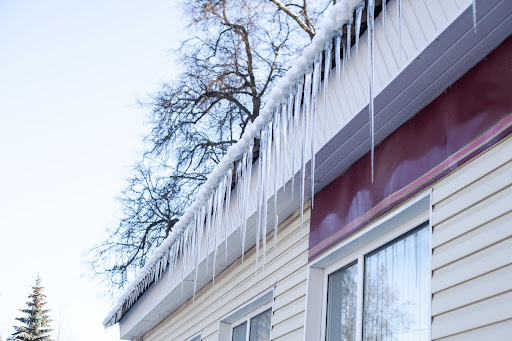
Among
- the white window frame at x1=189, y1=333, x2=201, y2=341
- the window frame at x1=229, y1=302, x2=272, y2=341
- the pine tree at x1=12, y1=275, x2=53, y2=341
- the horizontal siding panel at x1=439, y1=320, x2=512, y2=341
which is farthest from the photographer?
the pine tree at x1=12, y1=275, x2=53, y2=341

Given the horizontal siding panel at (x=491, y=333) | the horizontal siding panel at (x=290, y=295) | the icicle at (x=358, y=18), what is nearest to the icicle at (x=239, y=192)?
the horizontal siding panel at (x=290, y=295)

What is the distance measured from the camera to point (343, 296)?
177 inches

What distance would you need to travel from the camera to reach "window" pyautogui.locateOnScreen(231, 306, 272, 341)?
572cm

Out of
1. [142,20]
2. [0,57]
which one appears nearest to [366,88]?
[142,20]

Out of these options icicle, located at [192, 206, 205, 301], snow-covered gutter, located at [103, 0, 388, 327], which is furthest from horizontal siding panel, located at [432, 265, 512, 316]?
icicle, located at [192, 206, 205, 301]

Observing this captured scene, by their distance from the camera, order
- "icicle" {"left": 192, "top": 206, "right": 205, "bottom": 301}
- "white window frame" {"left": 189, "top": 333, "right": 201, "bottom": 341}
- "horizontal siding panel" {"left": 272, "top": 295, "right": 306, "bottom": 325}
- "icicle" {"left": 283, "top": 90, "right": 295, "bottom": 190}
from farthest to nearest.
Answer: "white window frame" {"left": 189, "top": 333, "right": 201, "bottom": 341} < "icicle" {"left": 192, "top": 206, "right": 205, "bottom": 301} < "horizontal siding panel" {"left": 272, "top": 295, "right": 306, "bottom": 325} < "icicle" {"left": 283, "top": 90, "right": 295, "bottom": 190}

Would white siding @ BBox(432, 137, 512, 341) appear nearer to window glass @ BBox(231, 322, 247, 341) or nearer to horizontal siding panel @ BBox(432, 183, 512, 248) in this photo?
horizontal siding panel @ BBox(432, 183, 512, 248)

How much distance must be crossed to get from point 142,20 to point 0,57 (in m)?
14.8

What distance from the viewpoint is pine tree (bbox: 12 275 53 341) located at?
98.1ft

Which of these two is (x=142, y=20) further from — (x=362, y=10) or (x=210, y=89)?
(x=362, y=10)

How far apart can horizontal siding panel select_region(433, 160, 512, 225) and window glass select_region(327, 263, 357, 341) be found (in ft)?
3.51

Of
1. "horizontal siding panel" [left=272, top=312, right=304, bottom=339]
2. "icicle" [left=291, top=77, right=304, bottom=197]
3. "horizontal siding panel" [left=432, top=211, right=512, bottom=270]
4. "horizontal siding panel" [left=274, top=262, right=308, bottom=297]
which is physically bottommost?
"horizontal siding panel" [left=272, top=312, right=304, bottom=339]

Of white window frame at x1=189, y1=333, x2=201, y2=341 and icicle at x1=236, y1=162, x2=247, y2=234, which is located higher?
icicle at x1=236, y1=162, x2=247, y2=234

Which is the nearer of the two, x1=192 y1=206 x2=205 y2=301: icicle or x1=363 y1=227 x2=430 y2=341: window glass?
x1=363 y1=227 x2=430 y2=341: window glass
